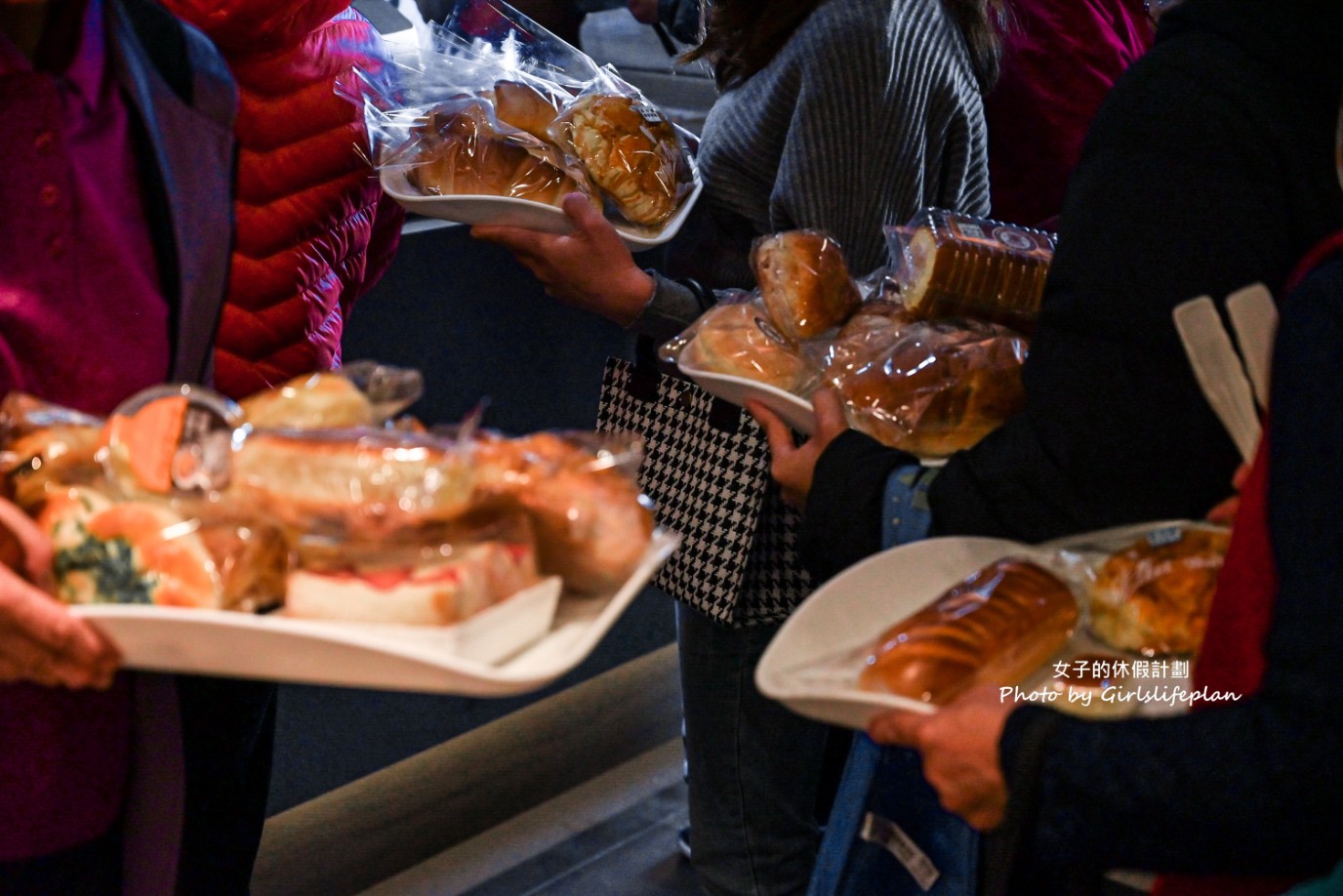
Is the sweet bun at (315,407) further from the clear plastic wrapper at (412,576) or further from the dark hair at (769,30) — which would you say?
the dark hair at (769,30)

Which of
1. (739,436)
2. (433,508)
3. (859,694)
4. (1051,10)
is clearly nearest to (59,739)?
(433,508)

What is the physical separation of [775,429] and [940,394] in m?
0.21

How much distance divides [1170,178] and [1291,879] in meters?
0.60

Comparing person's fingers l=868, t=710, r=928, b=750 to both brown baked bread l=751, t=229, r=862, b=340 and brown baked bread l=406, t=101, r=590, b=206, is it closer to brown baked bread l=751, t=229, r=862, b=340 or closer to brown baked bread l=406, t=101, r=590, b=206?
brown baked bread l=751, t=229, r=862, b=340

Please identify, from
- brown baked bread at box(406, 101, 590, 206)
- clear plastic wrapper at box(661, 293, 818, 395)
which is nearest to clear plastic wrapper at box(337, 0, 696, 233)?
brown baked bread at box(406, 101, 590, 206)

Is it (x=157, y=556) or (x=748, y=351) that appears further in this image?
(x=748, y=351)

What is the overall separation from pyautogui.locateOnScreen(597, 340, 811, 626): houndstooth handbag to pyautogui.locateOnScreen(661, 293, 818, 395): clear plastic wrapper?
0.23 metres

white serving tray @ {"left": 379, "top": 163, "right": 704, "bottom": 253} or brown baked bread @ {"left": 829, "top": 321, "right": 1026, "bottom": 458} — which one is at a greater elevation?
white serving tray @ {"left": 379, "top": 163, "right": 704, "bottom": 253}

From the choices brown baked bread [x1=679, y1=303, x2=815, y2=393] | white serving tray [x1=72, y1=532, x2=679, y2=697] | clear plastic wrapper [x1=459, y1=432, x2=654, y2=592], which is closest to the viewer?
white serving tray [x1=72, y1=532, x2=679, y2=697]

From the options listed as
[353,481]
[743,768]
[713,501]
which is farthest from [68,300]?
[743,768]

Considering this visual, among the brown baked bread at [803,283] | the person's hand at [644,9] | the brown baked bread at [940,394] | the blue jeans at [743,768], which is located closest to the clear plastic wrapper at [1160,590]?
the brown baked bread at [940,394]

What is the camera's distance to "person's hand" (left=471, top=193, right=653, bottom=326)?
174 centimetres

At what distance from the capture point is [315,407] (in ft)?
3.38

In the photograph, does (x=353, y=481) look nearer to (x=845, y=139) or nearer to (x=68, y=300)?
(x=68, y=300)
